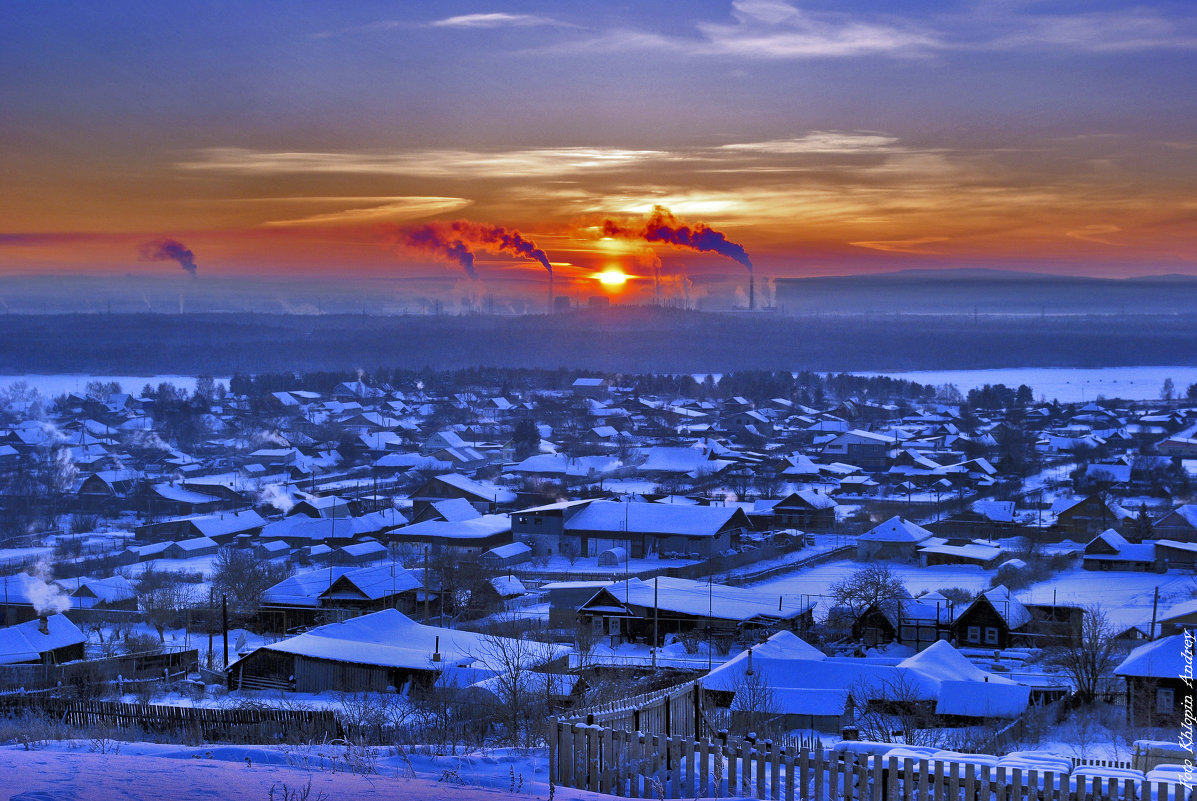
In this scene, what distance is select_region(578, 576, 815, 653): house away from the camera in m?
17.3

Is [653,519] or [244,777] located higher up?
[244,777]

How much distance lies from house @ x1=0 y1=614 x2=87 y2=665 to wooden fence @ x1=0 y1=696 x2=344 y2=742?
16.6 feet

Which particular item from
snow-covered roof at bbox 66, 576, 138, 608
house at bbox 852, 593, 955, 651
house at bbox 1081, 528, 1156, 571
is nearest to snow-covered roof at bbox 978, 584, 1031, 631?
house at bbox 852, 593, 955, 651

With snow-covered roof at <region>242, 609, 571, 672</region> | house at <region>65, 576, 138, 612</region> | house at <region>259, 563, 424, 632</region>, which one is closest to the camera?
snow-covered roof at <region>242, 609, 571, 672</region>

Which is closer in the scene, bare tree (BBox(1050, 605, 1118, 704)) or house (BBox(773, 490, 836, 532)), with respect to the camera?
bare tree (BBox(1050, 605, 1118, 704))

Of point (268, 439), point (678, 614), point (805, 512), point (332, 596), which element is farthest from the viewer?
point (268, 439)

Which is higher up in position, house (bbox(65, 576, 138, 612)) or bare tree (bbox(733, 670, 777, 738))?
bare tree (bbox(733, 670, 777, 738))

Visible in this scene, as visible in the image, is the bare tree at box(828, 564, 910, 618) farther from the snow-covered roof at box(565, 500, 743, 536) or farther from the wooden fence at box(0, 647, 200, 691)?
the wooden fence at box(0, 647, 200, 691)

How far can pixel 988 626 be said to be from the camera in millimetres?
17016

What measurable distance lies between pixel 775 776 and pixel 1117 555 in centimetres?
1995

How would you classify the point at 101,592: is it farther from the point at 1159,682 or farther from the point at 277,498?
the point at 1159,682

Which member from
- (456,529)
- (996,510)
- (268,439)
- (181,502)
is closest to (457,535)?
(456,529)

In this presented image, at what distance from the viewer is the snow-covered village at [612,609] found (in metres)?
5.86

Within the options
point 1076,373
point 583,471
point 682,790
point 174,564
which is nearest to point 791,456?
point 583,471
